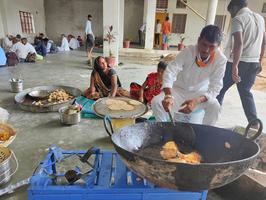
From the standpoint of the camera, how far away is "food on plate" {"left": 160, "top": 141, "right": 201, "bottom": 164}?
1306 mm

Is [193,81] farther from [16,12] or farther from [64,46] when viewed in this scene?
[16,12]

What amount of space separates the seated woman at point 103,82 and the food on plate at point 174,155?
237 cm

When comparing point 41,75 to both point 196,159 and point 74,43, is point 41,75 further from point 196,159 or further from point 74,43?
point 74,43

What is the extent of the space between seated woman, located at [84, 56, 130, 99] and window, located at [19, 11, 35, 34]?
889cm

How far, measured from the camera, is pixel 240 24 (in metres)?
2.66

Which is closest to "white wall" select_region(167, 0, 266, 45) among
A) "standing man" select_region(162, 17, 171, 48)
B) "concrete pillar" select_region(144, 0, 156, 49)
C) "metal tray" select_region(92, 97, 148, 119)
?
"standing man" select_region(162, 17, 171, 48)

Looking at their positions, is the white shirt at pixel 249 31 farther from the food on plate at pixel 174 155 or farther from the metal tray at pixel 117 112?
the food on plate at pixel 174 155

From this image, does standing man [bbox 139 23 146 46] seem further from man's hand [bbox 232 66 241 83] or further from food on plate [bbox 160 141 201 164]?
food on plate [bbox 160 141 201 164]

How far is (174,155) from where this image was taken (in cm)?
137

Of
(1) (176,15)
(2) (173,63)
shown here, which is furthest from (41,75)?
(1) (176,15)

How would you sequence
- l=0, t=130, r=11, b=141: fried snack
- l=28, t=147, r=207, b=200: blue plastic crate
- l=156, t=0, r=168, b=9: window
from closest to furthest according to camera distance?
l=28, t=147, r=207, b=200: blue plastic crate
l=0, t=130, r=11, b=141: fried snack
l=156, t=0, r=168, b=9: window

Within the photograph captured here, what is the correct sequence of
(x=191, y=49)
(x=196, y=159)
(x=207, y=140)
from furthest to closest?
1. (x=191, y=49)
2. (x=207, y=140)
3. (x=196, y=159)

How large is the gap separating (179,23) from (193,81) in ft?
37.6

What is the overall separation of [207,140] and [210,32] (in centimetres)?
94
